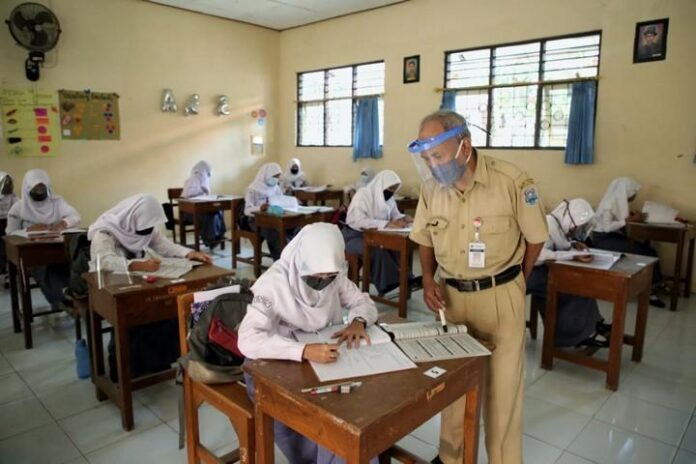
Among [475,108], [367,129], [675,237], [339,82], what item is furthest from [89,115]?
[675,237]

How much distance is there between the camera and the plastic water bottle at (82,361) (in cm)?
284

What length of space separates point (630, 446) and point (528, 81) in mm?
4154

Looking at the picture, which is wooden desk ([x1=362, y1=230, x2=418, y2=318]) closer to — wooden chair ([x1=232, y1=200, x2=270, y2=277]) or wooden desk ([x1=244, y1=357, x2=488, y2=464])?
wooden chair ([x1=232, y1=200, x2=270, y2=277])

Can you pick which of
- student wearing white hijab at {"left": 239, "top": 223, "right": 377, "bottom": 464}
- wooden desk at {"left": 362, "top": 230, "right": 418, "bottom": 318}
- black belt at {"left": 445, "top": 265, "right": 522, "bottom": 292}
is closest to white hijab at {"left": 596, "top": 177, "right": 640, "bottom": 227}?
wooden desk at {"left": 362, "top": 230, "right": 418, "bottom": 318}

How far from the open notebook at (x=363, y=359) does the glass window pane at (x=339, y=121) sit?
6.09 metres

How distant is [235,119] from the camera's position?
25.4 feet

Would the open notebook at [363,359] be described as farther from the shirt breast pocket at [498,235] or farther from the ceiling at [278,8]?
the ceiling at [278,8]

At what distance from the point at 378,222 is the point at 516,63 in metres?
2.78

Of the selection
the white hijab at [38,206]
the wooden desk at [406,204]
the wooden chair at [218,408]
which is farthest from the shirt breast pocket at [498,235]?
the wooden desk at [406,204]

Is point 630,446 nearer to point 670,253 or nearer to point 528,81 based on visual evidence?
point 670,253

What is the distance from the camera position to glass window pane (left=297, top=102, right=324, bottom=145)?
25.7 feet

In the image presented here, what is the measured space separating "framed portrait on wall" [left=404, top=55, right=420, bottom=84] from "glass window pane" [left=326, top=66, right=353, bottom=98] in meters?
1.07

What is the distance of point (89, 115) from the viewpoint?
619 cm

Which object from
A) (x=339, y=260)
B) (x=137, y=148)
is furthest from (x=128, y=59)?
(x=339, y=260)
